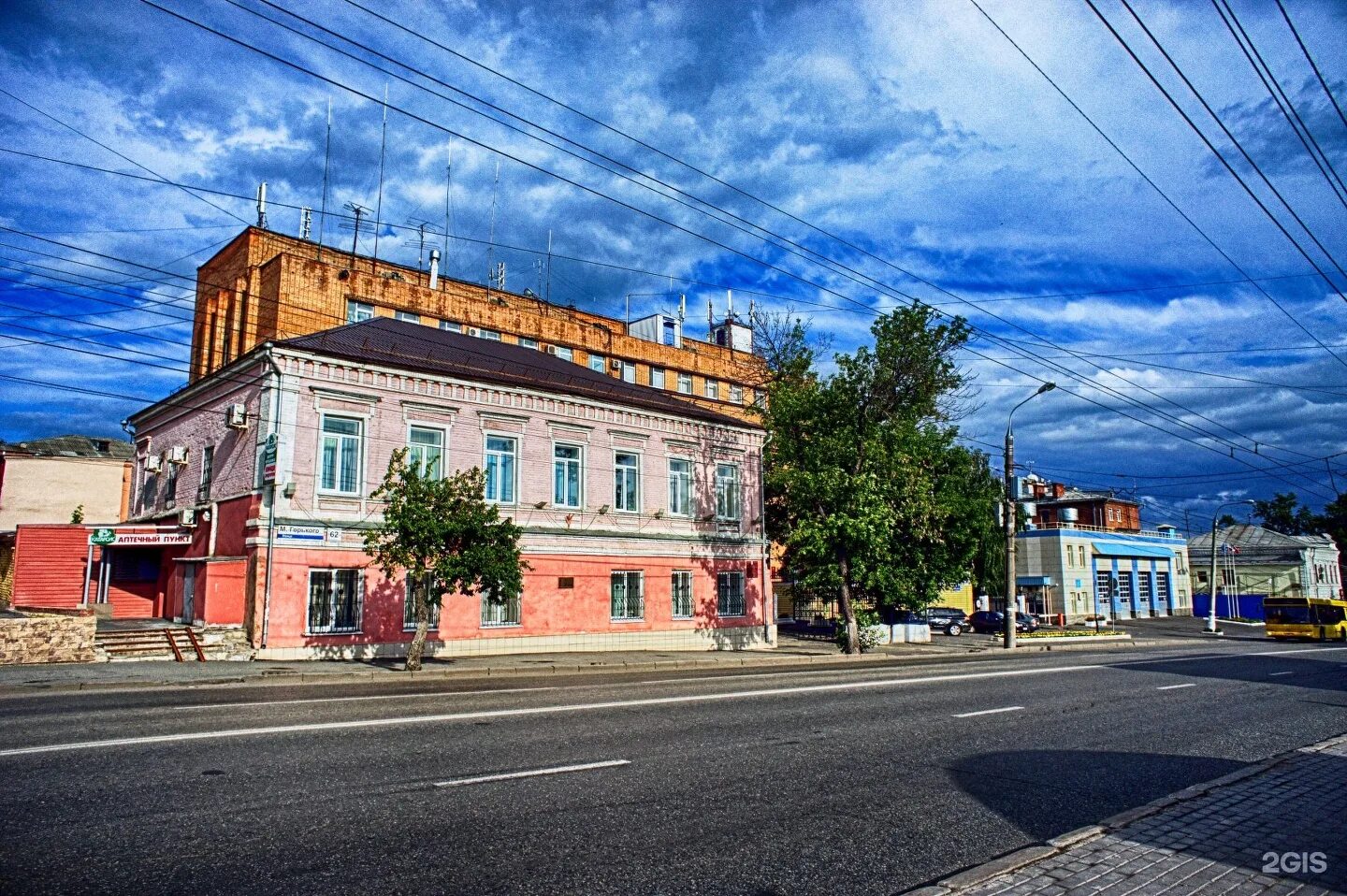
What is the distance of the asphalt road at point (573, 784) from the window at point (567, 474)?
13.4 metres

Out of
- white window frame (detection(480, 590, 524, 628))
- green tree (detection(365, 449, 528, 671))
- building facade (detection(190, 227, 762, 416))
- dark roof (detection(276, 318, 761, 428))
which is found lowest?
white window frame (detection(480, 590, 524, 628))

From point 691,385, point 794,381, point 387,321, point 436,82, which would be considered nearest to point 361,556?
point 387,321

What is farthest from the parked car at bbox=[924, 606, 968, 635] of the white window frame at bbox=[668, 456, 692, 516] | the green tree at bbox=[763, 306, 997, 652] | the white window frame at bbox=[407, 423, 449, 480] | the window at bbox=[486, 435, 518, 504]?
the white window frame at bbox=[407, 423, 449, 480]

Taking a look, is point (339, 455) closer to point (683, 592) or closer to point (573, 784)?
point (683, 592)

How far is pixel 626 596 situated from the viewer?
2850cm

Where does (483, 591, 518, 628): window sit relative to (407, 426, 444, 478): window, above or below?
below

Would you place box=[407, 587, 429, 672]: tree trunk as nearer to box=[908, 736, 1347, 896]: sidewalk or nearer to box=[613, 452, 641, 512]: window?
box=[613, 452, 641, 512]: window

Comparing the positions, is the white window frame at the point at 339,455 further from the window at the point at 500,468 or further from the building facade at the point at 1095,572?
the building facade at the point at 1095,572

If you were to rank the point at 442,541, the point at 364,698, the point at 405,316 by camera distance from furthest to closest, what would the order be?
A: 1. the point at 405,316
2. the point at 442,541
3. the point at 364,698

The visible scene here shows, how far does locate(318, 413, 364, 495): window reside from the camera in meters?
22.7

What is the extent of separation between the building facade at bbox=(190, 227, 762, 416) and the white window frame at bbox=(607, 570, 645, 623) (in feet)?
40.0

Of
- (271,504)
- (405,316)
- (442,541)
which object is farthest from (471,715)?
(405,316)

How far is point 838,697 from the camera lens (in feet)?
45.4

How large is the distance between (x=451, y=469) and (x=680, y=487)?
9.10 metres
